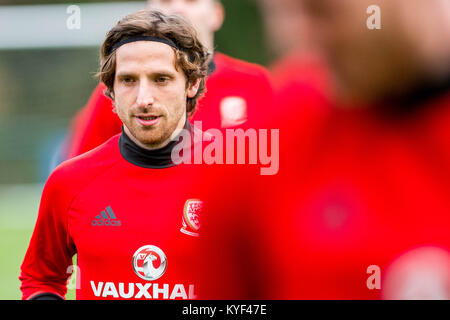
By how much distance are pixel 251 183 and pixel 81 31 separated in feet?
1.58

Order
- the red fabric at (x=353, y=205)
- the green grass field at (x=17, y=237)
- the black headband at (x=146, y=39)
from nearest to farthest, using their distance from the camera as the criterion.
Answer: the red fabric at (x=353, y=205), the black headband at (x=146, y=39), the green grass field at (x=17, y=237)

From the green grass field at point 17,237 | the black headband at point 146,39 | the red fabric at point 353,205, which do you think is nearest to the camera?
the red fabric at point 353,205

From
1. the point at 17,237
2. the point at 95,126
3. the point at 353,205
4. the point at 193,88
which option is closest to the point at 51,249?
the point at 95,126

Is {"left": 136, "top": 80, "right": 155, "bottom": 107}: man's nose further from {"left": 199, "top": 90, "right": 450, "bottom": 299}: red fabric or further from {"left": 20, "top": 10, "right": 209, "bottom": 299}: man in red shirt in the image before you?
{"left": 199, "top": 90, "right": 450, "bottom": 299}: red fabric

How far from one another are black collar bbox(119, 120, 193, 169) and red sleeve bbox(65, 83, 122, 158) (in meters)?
0.05

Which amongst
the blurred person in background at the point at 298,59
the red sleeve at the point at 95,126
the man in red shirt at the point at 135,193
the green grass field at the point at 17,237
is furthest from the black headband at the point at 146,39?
the green grass field at the point at 17,237

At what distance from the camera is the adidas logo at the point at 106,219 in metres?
1.03

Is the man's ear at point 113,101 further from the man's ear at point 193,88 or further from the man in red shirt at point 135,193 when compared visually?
the man's ear at point 193,88

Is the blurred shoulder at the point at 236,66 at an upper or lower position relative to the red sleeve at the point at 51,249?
upper

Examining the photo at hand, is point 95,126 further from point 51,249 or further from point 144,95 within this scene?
point 51,249

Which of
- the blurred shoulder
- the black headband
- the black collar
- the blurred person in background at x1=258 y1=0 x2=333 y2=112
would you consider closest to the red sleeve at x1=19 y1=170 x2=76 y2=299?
the black collar
